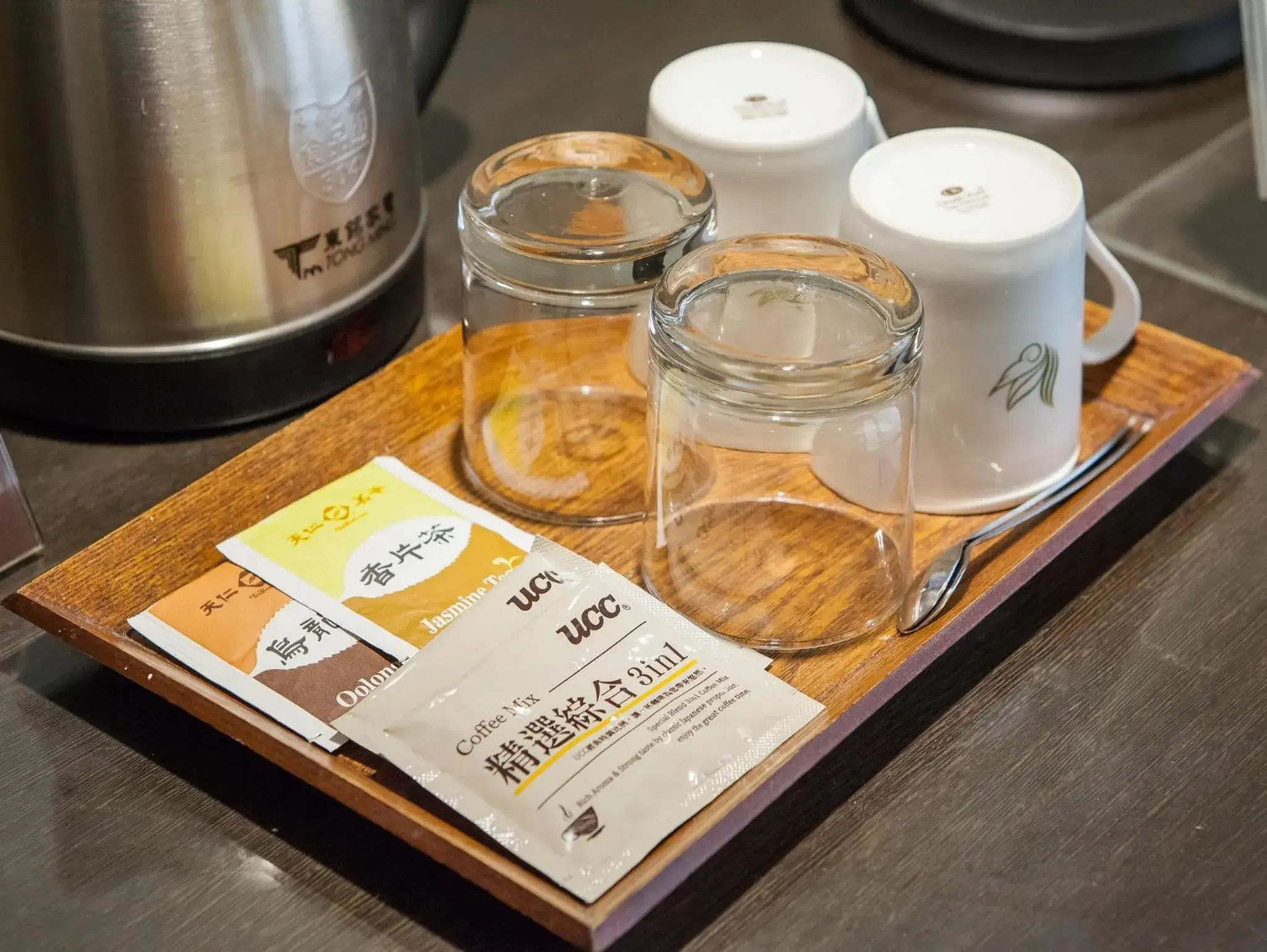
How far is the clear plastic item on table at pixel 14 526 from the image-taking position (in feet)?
1.93

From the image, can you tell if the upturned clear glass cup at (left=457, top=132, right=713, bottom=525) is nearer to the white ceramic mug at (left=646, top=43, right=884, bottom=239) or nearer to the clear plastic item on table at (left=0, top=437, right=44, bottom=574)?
the white ceramic mug at (left=646, top=43, right=884, bottom=239)

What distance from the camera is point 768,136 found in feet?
2.06

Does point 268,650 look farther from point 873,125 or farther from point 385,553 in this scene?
point 873,125

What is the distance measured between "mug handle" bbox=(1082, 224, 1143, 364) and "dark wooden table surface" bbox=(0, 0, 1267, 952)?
64 millimetres

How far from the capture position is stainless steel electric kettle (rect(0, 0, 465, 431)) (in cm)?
56

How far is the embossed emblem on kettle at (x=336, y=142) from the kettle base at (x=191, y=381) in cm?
6

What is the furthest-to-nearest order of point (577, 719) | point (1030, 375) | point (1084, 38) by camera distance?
1. point (1084, 38)
2. point (1030, 375)
3. point (577, 719)

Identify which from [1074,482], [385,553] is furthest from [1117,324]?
[385,553]

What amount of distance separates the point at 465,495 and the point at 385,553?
0.06 m

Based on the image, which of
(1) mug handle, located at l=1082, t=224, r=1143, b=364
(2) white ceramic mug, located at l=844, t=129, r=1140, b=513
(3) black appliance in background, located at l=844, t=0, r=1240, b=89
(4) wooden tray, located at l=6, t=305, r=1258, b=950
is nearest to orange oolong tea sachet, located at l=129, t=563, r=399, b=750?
(4) wooden tray, located at l=6, t=305, r=1258, b=950

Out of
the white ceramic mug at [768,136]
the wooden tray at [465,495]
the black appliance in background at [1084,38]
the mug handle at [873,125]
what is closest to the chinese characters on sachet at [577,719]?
→ the wooden tray at [465,495]

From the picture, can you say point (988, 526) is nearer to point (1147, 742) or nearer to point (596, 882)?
point (1147, 742)

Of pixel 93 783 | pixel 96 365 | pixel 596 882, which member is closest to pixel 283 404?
pixel 96 365

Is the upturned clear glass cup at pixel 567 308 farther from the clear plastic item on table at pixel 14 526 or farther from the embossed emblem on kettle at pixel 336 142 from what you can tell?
the clear plastic item on table at pixel 14 526
